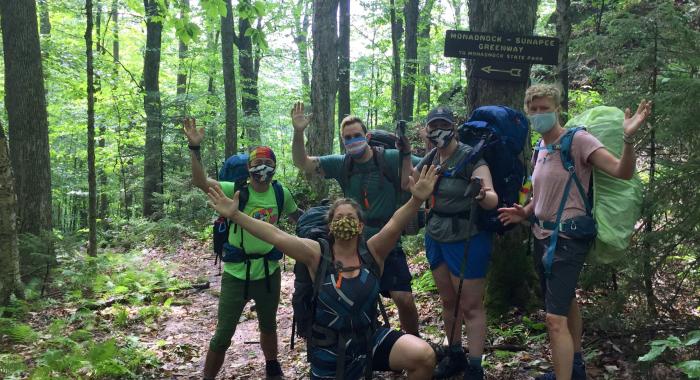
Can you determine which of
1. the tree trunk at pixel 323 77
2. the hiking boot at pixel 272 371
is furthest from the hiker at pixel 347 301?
the tree trunk at pixel 323 77

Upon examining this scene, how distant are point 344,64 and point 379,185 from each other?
623 inches

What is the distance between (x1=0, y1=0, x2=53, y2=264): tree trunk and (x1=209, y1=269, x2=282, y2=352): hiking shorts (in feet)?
20.6

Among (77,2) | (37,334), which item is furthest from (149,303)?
(77,2)

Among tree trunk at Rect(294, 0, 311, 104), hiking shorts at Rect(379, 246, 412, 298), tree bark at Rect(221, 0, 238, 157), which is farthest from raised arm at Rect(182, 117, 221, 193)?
tree trunk at Rect(294, 0, 311, 104)

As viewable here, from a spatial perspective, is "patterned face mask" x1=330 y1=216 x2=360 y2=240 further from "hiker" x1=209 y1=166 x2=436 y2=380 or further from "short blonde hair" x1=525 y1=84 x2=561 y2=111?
"short blonde hair" x1=525 y1=84 x2=561 y2=111

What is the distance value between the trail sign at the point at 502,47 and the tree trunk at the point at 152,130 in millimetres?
14461

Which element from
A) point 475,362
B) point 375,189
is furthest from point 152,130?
point 475,362

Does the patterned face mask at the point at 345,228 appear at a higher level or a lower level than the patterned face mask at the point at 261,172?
lower

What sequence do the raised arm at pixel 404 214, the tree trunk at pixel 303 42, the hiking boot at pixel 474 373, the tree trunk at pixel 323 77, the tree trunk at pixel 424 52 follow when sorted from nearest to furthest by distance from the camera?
1. the raised arm at pixel 404 214
2. the hiking boot at pixel 474 373
3. the tree trunk at pixel 323 77
4. the tree trunk at pixel 424 52
5. the tree trunk at pixel 303 42

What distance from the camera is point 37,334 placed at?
6832 millimetres

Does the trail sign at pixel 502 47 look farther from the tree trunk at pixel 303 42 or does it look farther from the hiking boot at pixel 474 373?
the tree trunk at pixel 303 42

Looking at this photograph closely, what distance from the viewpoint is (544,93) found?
411cm

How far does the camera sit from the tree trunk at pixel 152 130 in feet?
58.3

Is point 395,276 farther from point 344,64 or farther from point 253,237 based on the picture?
point 344,64
